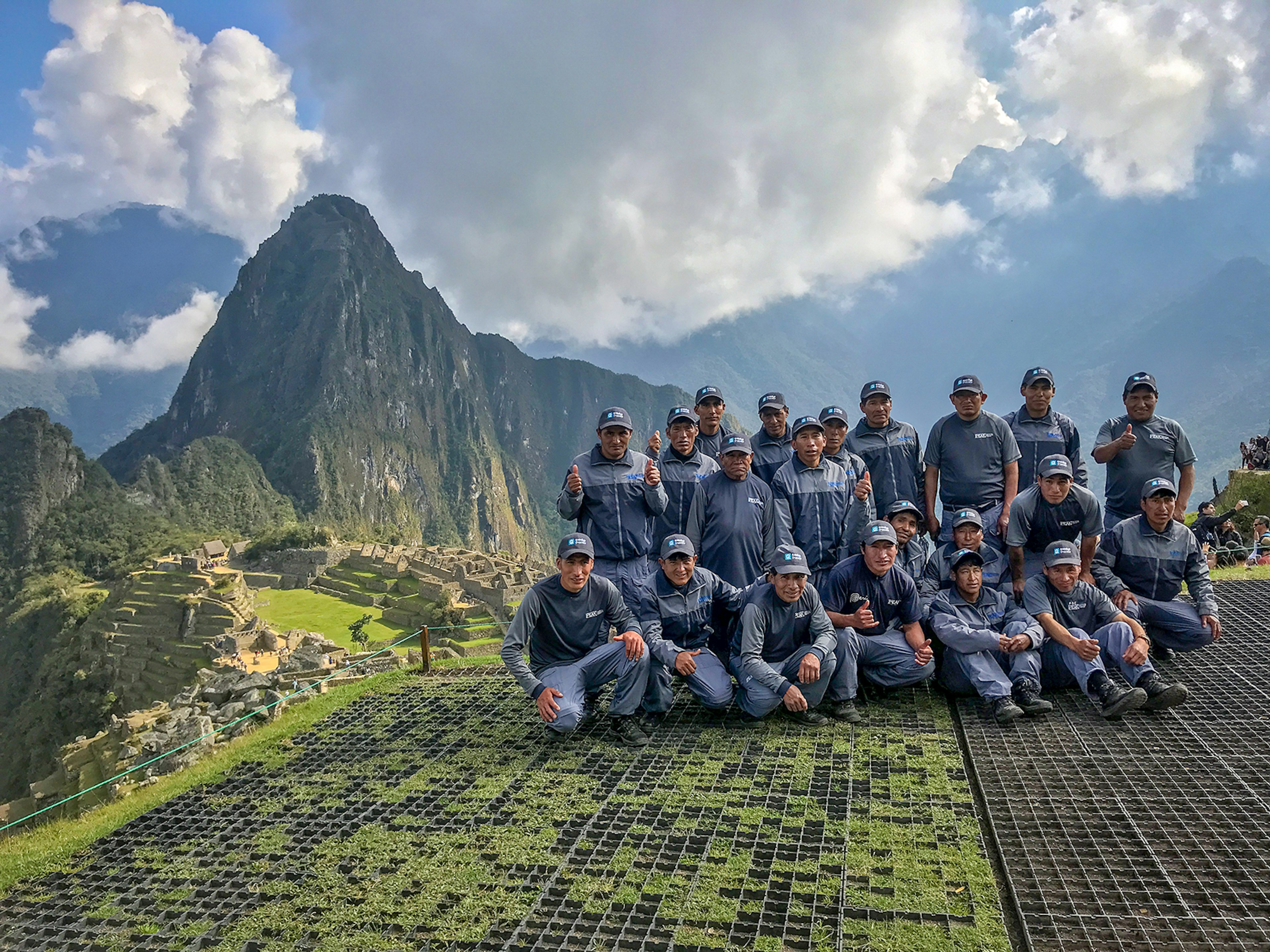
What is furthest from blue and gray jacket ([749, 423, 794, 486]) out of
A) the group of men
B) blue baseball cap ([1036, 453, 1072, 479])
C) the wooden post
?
the wooden post

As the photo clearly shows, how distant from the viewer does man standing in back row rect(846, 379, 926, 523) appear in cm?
625

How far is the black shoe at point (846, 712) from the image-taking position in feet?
15.7

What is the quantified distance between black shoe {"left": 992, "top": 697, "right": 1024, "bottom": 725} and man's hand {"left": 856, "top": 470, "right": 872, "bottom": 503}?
5.26ft

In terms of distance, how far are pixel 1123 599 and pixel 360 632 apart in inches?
1505

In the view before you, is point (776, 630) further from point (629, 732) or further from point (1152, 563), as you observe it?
point (1152, 563)

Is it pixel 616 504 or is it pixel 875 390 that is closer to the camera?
pixel 616 504

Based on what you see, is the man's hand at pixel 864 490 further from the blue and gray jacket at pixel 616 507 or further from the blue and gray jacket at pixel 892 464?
the blue and gray jacket at pixel 616 507

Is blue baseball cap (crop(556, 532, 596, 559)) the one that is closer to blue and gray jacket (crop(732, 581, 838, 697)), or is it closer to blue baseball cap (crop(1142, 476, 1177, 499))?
blue and gray jacket (crop(732, 581, 838, 697))

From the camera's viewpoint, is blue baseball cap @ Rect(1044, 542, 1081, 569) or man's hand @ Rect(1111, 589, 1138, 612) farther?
man's hand @ Rect(1111, 589, 1138, 612)

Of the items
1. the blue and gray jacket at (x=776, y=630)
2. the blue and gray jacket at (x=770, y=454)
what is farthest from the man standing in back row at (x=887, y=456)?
the blue and gray jacket at (x=776, y=630)

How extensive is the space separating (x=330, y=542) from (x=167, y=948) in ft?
226

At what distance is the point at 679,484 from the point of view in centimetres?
596

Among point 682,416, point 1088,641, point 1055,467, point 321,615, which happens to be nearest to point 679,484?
point 682,416

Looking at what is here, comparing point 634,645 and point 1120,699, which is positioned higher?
point 634,645
